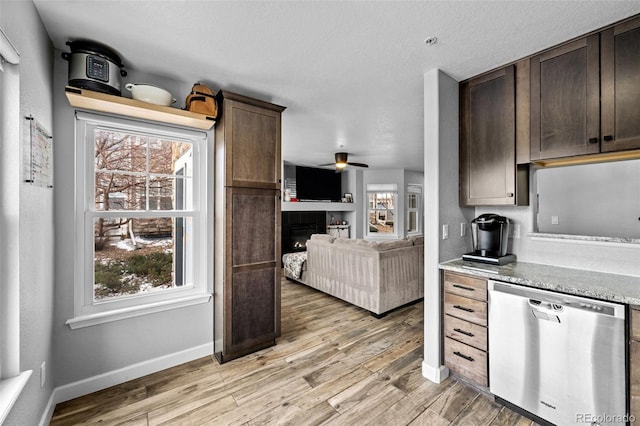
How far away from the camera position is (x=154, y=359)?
2287mm

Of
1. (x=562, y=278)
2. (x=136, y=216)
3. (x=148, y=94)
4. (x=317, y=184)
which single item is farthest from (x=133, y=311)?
(x=317, y=184)

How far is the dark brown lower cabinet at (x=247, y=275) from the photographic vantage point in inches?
95.3

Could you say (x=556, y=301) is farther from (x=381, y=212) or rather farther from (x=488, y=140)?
(x=381, y=212)

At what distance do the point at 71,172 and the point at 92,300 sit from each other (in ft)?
3.18

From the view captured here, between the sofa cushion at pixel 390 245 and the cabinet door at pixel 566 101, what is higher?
the cabinet door at pixel 566 101

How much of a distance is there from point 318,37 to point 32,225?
6.60 feet

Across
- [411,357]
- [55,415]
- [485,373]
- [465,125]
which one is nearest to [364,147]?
[465,125]

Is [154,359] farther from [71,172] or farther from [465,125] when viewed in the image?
[465,125]

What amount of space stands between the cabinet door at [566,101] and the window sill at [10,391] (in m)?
3.23

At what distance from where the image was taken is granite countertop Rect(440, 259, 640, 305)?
1.49 metres

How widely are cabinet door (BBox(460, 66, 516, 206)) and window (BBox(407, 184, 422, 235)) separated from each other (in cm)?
559

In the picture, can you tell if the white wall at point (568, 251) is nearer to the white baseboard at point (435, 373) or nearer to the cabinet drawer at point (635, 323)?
the cabinet drawer at point (635, 323)

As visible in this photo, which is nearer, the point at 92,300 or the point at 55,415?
the point at 55,415

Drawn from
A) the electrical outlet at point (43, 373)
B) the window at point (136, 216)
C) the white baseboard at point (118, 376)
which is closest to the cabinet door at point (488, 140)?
the window at point (136, 216)
